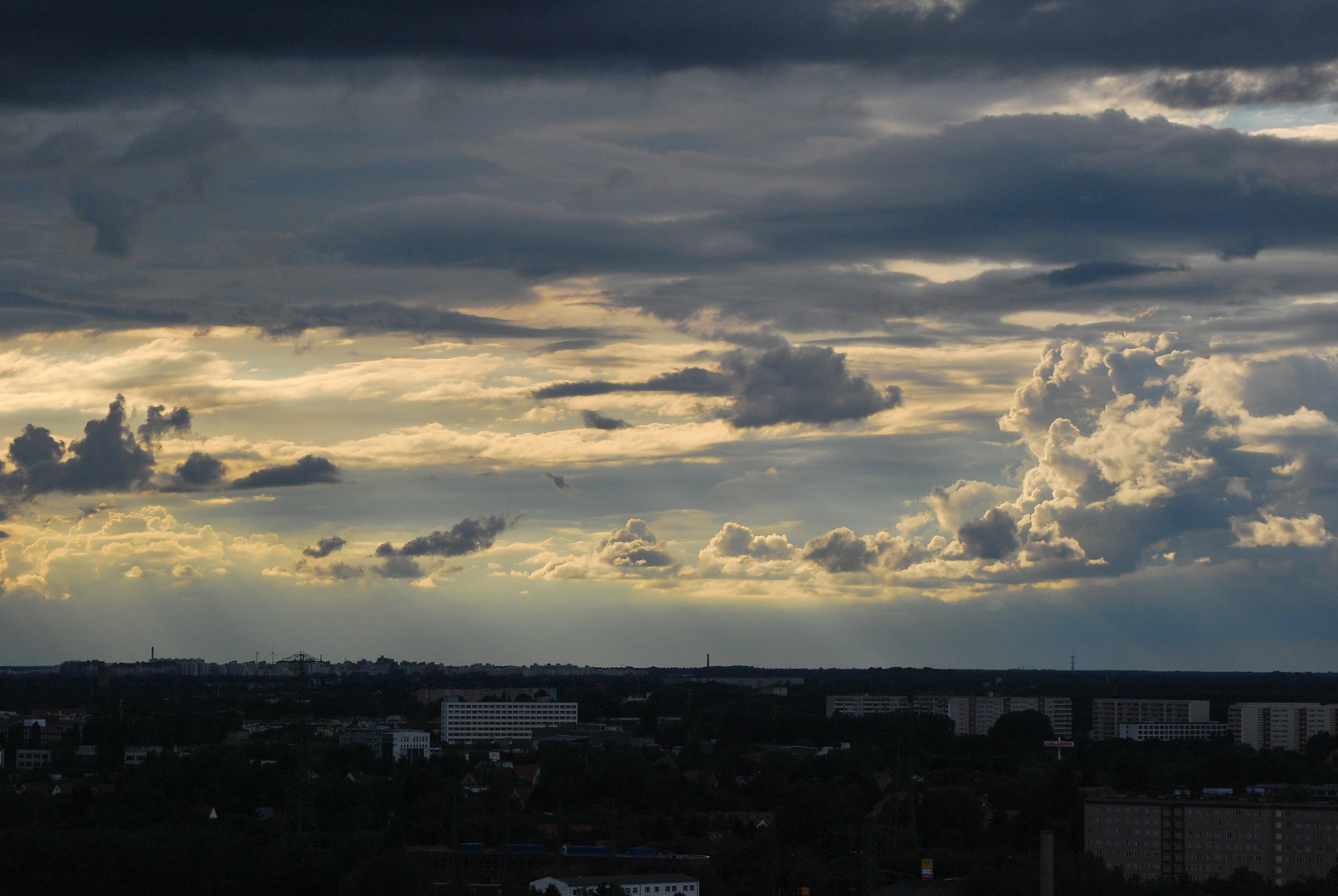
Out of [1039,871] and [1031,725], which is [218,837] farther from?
[1031,725]


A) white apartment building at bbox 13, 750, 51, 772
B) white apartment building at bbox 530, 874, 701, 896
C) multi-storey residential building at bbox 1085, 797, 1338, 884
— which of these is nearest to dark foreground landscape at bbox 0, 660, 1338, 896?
white apartment building at bbox 13, 750, 51, 772

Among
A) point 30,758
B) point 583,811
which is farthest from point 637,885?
point 30,758

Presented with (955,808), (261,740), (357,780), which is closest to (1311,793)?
(955,808)

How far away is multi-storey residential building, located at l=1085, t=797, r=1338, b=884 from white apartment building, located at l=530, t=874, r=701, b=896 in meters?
33.5

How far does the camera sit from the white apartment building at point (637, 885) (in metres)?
88.0

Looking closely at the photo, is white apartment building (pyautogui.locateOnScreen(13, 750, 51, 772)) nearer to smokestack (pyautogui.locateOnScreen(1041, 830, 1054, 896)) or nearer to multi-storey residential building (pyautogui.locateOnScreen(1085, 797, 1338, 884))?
multi-storey residential building (pyautogui.locateOnScreen(1085, 797, 1338, 884))

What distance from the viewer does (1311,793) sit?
130m

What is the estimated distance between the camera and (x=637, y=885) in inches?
3487

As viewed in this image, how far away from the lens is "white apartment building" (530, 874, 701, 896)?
88.0 metres

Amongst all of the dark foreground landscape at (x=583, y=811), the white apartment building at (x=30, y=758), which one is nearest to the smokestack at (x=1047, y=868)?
the dark foreground landscape at (x=583, y=811)

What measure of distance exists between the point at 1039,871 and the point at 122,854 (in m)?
45.1

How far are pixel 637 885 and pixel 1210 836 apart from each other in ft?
153

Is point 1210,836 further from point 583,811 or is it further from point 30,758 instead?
point 30,758

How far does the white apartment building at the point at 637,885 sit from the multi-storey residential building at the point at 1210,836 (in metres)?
33.5
